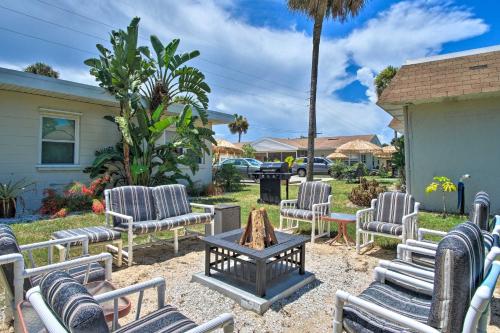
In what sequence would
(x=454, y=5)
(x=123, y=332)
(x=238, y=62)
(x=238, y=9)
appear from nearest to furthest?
(x=123, y=332) < (x=454, y=5) < (x=238, y=9) < (x=238, y=62)

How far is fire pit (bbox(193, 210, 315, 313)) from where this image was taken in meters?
3.46

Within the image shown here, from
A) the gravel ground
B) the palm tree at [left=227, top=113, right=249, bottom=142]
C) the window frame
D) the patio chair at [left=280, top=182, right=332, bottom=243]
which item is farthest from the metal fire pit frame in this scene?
the palm tree at [left=227, top=113, right=249, bottom=142]

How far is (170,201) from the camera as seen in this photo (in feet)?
18.9

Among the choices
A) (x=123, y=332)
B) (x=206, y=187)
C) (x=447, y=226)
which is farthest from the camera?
(x=206, y=187)

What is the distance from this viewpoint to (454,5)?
30.8ft

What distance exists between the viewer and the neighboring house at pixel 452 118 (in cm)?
841

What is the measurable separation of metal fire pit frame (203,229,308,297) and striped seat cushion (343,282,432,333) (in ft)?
4.21

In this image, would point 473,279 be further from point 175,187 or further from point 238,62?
point 238,62

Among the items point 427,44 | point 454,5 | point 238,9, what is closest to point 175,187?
point 238,9

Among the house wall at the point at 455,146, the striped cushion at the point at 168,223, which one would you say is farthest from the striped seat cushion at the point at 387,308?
the house wall at the point at 455,146

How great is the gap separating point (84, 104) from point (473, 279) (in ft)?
35.4

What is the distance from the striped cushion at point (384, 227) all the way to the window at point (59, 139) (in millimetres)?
9083

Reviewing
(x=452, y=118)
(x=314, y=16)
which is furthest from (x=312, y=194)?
(x=314, y=16)

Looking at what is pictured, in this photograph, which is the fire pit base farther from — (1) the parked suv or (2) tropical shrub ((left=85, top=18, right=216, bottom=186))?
(1) the parked suv
